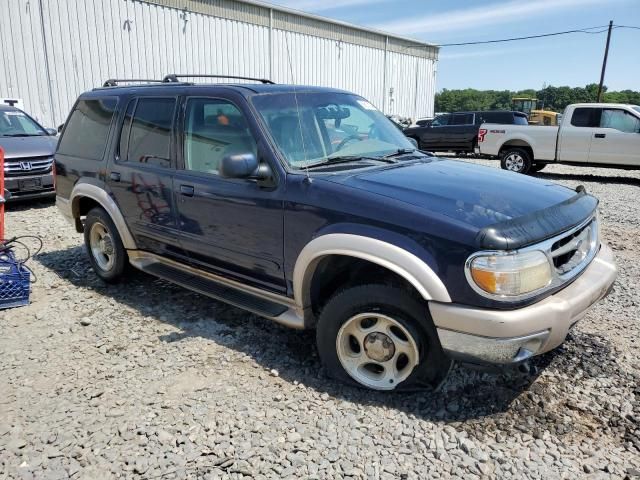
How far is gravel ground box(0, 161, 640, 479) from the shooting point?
99.3 inches

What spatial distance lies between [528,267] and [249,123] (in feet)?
6.63

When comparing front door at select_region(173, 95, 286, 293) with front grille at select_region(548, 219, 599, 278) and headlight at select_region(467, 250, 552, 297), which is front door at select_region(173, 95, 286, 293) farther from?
front grille at select_region(548, 219, 599, 278)

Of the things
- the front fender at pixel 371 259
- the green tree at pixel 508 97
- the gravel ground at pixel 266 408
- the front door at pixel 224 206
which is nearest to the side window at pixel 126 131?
the front door at pixel 224 206

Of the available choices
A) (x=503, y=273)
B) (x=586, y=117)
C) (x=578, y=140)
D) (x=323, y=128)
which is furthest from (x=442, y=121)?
(x=503, y=273)

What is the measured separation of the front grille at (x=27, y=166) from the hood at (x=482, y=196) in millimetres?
7220

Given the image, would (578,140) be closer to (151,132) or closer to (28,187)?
(151,132)

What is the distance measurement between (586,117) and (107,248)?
1231cm

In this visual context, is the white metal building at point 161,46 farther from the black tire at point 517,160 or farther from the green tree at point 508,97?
the green tree at point 508,97

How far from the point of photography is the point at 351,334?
309 centimetres

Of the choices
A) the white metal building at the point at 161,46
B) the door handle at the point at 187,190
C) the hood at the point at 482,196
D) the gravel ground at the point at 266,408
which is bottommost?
the gravel ground at the point at 266,408

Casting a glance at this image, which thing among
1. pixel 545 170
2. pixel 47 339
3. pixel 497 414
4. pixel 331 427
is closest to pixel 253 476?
pixel 331 427

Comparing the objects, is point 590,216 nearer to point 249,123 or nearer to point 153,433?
point 249,123

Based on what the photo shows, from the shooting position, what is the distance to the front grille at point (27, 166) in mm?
8141

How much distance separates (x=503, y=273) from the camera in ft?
8.12
